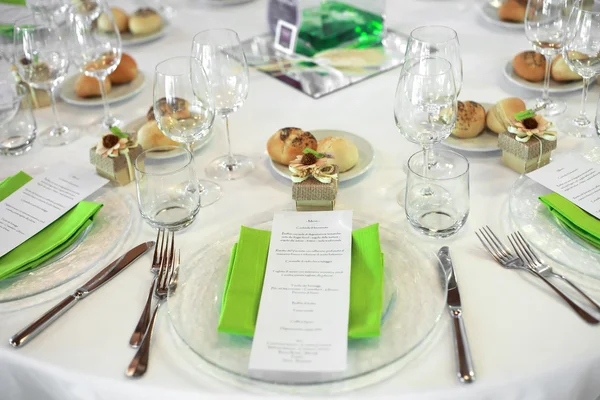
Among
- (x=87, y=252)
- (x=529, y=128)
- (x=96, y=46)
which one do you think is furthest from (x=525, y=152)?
(x=96, y=46)

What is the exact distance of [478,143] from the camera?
4.17ft

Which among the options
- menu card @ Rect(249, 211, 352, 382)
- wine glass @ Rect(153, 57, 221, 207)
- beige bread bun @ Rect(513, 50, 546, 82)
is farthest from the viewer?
beige bread bun @ Rect(513, 50, 546, 82)

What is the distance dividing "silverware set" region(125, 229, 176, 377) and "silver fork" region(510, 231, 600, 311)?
0.53m

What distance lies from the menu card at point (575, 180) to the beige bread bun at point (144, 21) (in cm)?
122

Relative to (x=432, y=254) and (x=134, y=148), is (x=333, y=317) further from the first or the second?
(x=134, y=148)

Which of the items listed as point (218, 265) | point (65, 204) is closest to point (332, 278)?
point (218, 265)

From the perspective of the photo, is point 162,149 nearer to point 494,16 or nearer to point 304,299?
point 304,299

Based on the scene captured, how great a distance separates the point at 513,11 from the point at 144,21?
1035 millimetres

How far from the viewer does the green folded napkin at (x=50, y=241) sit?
1.03 meters

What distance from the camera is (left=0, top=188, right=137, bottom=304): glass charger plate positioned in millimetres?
1003

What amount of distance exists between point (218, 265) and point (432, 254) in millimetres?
324

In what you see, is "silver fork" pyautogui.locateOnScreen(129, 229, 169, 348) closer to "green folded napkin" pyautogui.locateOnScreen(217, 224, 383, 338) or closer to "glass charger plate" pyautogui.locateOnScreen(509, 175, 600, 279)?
"green folded napkin" pyautogui.locateOnScreen(217, 224, 383, 338)

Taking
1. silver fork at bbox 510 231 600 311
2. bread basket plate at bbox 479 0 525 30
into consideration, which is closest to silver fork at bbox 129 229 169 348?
silver fork at bbox 510 231 600 311

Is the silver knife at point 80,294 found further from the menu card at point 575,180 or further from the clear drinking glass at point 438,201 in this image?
the menu card at point 575,180
